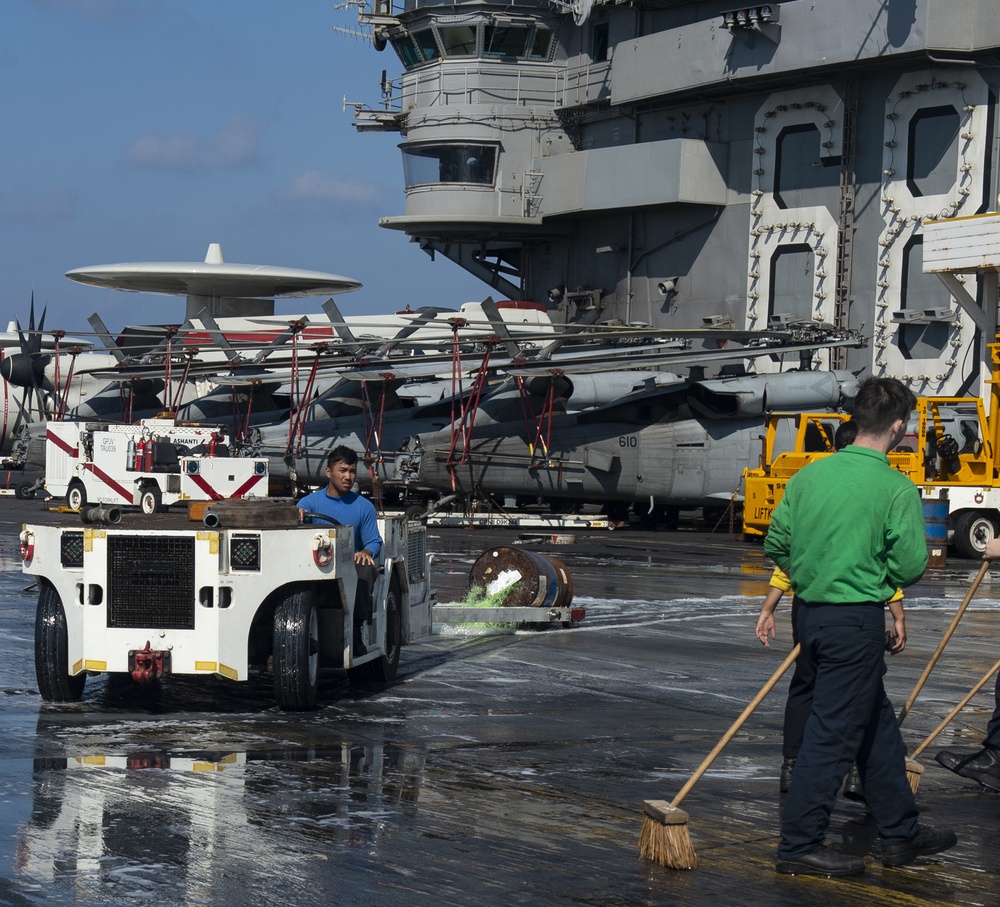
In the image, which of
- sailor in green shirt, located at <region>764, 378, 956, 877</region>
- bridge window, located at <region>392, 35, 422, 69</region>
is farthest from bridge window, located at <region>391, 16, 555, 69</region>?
sailor in green shirt, located at <region>764, 378, 956, 877</region>

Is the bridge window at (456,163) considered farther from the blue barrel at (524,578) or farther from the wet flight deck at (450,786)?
the wet flight deck at (450,786)

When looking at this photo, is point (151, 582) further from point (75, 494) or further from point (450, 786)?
point (75, 494)

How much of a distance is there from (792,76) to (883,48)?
3326 millimetres

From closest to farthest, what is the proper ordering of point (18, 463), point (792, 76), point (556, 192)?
1. point (792, 76)
2. point (18, 463)
3. point (556, 192)

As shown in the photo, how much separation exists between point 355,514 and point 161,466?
1879 cm

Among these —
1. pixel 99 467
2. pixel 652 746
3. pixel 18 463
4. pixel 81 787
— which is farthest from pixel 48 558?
pixel 18 463

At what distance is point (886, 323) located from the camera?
36.0m

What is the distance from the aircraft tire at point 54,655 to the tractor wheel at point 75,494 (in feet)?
69.6

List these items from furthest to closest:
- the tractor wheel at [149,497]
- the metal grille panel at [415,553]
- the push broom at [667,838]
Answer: the tractor wheel at [149,497] → the metal grille panel at [415,553] → the push broom at [667,838]

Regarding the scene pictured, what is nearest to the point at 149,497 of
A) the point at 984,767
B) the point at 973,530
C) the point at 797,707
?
the point at 973,530

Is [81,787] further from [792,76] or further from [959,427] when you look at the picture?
[792,76]

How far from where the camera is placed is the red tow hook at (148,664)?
9334 millimetres

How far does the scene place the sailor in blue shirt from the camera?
33.9 ft

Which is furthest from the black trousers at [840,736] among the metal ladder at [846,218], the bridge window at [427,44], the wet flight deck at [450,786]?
the bridge window at [427,44]
